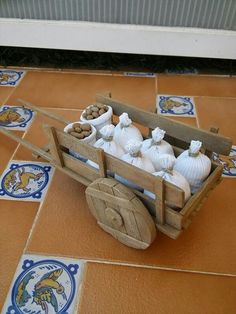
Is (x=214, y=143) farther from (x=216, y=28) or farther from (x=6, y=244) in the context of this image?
(x=216, y=28)

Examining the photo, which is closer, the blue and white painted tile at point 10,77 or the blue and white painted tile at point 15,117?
the blue and white painted tile at point 15,117

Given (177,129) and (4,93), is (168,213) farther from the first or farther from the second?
(4,93)

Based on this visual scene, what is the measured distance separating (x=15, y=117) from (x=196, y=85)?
0.75 m

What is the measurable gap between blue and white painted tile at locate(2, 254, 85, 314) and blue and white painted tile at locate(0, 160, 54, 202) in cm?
19

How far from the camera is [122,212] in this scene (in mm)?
622

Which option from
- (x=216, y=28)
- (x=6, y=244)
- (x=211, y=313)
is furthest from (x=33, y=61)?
(x=211, y=313)

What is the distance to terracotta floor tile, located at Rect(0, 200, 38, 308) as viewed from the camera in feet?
2.21

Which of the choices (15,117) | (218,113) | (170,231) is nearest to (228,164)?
(218,113)

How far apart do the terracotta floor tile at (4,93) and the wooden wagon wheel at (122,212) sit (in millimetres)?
732

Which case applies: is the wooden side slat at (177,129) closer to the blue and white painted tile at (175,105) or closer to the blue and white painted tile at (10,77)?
the blue and white painted tile at (175,105)

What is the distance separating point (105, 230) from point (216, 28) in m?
0.91

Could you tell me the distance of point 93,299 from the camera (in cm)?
63

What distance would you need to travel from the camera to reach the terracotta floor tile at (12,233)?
67cm

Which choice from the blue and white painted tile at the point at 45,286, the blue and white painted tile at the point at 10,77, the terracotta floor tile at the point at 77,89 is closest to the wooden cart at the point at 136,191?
the blue and white painted tile at the point at 45,286
